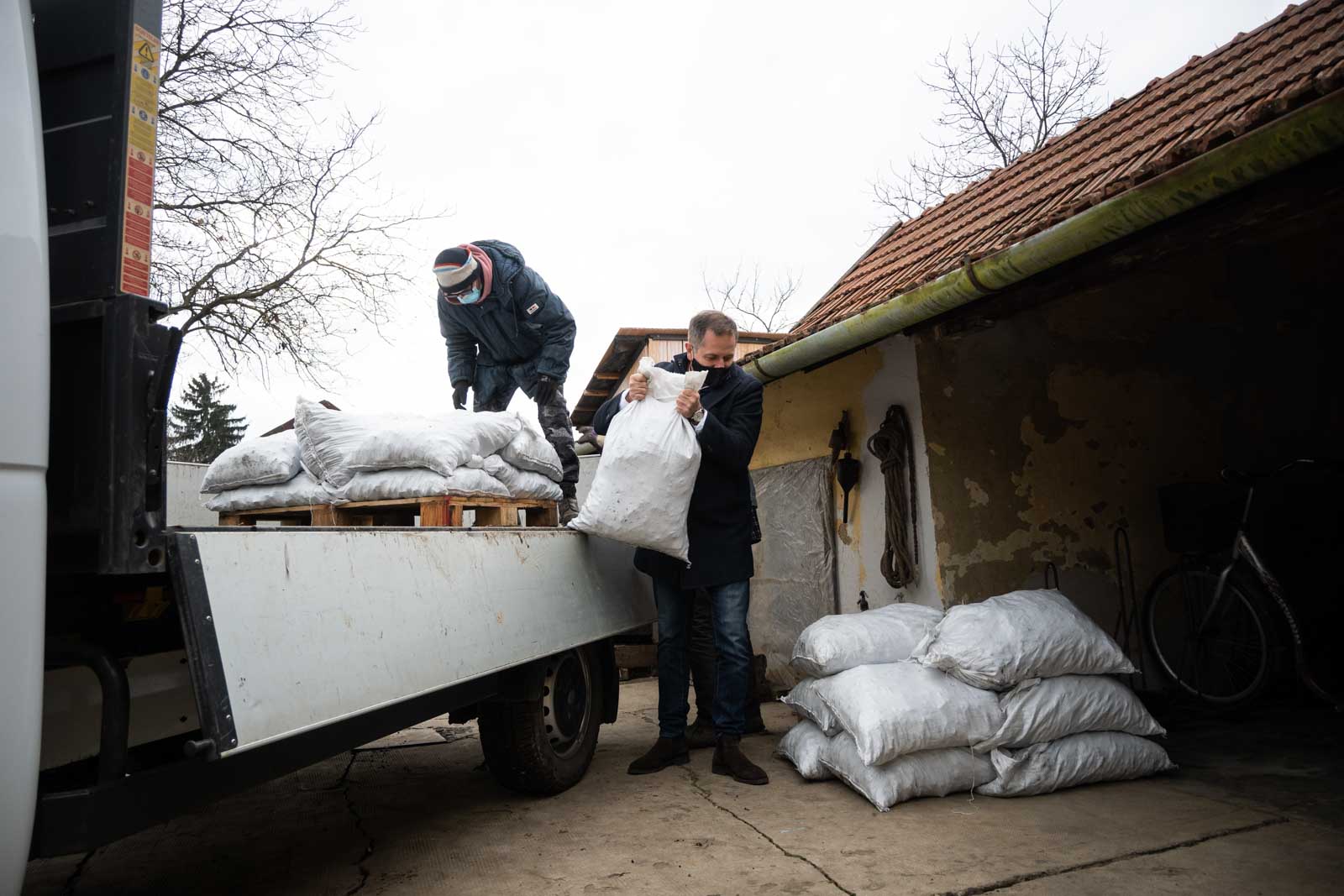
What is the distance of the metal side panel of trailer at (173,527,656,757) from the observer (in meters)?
1.65

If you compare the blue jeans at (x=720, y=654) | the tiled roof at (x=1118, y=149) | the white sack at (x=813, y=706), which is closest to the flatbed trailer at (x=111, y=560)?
the blue jeans at (x=720, y=654)

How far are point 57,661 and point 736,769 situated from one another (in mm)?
2770

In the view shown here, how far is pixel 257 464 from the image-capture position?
361 cm

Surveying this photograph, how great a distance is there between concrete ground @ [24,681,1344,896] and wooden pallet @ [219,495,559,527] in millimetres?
1207

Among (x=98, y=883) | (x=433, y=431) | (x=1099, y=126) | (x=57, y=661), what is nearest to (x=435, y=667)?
(x=57, y=661)

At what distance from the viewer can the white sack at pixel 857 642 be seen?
3773mm

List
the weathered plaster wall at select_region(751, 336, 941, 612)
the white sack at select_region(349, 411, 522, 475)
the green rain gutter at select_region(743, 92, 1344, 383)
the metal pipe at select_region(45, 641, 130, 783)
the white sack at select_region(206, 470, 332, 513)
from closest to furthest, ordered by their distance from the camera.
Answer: the metal pipe at select_region(45, 641, 130, 783)
the green rain gutter at select_region(743, 92, 1344, 383)
the white sack at select_region(349, 411, 522, 475)
the white sack at select_region(206, 470, 332, 513)
the weathered plaster wall at select_region(751, 336, 941, 612)

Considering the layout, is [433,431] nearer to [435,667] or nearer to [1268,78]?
[435,667]

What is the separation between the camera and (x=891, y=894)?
96.7 inches

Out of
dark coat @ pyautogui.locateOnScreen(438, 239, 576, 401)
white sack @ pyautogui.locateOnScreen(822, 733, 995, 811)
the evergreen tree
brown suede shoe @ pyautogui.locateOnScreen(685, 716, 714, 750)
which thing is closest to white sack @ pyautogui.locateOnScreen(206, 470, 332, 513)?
dark coat @ pyautogui.locateOnScreen(438, 239, 576, 401)

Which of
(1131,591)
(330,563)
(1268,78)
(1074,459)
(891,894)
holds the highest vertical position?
(1268,78)

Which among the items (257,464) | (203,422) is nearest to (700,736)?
(257,464)

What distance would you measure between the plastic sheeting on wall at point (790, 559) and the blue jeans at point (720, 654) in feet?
6.76

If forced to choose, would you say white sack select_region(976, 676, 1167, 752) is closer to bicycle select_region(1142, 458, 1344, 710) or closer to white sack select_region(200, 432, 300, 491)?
bicycle select_region(1142, 458, 1344, 710)
